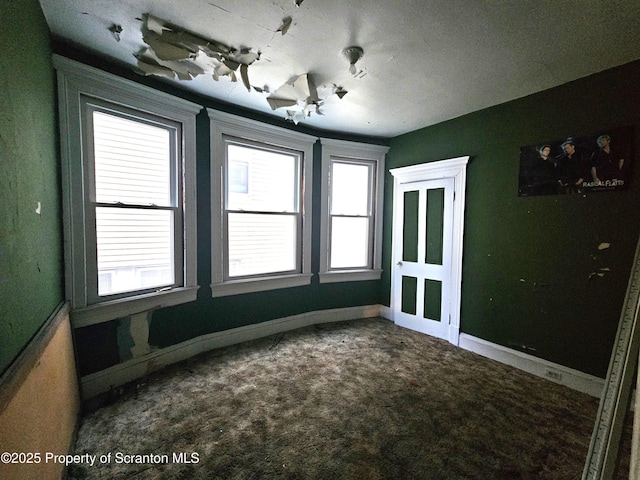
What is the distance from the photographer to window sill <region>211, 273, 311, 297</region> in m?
2.79

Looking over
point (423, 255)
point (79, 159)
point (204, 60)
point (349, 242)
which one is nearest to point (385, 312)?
point (423, 255)

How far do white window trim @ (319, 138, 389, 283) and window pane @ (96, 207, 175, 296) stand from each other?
1877 mm

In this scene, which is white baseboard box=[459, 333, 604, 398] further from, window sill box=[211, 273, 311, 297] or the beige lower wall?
the beige lower wall

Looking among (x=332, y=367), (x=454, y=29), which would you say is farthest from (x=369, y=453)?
(x=454, y=29)

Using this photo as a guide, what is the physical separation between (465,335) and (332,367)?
63.7 inches

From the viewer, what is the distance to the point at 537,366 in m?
2.38

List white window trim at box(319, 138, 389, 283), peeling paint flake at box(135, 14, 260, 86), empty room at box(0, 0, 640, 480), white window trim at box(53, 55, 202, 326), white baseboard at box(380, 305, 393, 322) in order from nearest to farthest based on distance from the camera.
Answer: empty room at box(0, 0, 640, 480), peeling paint flake at box(135, 14, 260, 86), white window trim at box(53, 55, 202, 326), white window trim at box(319, 138, 389, 283), white baseboard at box(380, 305, 393, 322)

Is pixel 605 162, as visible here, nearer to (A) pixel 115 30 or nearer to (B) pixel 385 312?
(B) pixel 385 312

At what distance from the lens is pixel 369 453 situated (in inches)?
59.7

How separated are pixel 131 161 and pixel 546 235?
375cm

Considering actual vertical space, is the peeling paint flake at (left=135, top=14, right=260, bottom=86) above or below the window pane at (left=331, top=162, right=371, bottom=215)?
above

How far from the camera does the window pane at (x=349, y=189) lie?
370cm

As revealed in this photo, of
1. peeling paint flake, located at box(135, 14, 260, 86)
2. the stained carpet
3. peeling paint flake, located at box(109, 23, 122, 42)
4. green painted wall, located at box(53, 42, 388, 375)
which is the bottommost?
the stained carpet

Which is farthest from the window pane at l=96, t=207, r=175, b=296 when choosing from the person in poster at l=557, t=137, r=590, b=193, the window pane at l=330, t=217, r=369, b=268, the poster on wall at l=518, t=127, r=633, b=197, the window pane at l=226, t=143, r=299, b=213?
the person in poster at l=557, t=137, r=590, b=193
